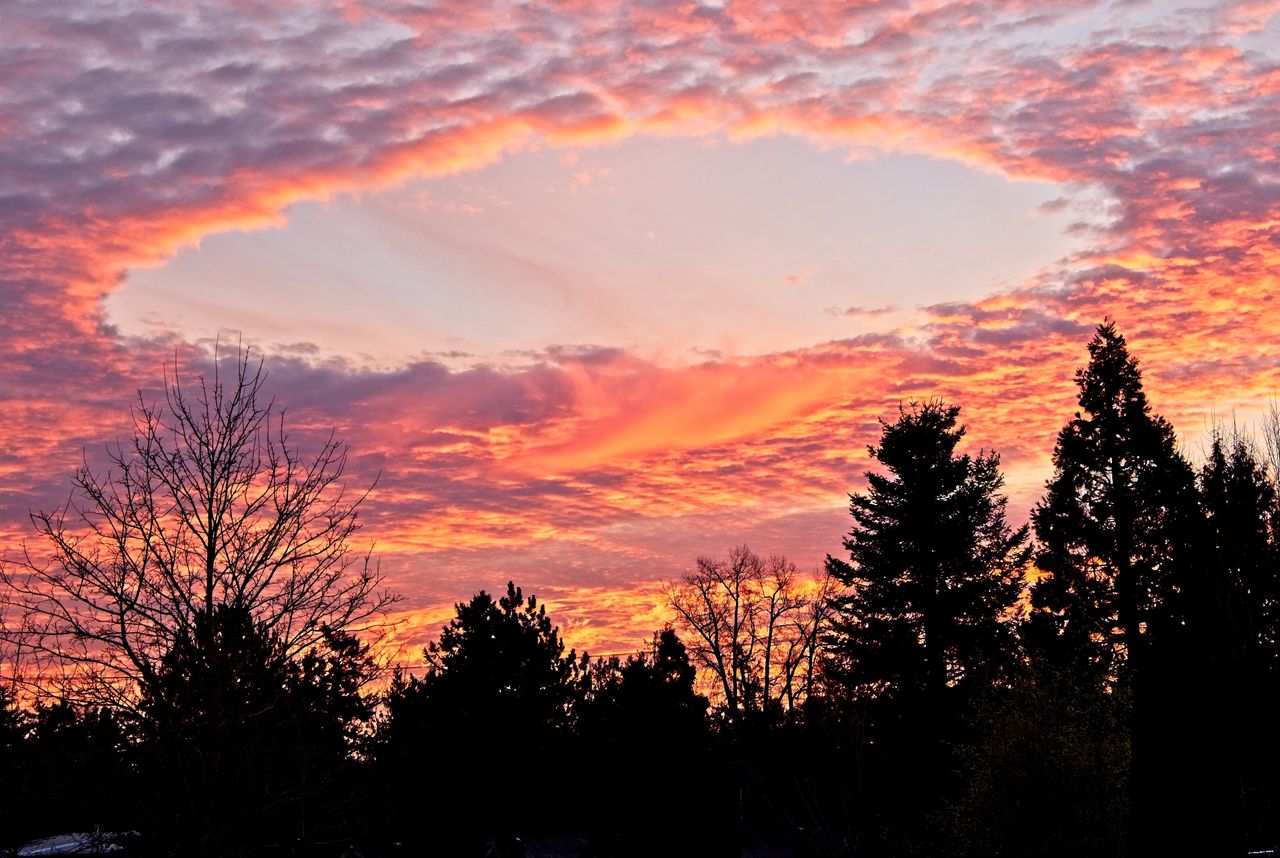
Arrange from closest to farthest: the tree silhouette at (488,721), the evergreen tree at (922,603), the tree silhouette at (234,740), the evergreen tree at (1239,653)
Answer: the tree silhouette at (234,740)
the evergreen tree at (1239,653)
the tree silhouette at (488,721)
the evergreen tree at (922,603)

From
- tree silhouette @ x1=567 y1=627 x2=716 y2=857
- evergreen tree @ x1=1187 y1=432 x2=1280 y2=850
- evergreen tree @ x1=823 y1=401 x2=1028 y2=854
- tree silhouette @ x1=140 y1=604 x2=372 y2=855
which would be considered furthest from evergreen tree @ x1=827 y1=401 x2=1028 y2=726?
tree silhouette @ x1=140 y1=604 x2=372 y2=855

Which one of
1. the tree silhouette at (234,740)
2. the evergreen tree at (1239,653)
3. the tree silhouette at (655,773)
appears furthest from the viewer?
the tree silhouette at (655,773)

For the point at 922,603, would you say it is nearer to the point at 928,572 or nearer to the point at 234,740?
the point at 928,572

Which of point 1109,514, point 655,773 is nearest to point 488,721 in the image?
point 655,773

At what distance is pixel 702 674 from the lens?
202 ft

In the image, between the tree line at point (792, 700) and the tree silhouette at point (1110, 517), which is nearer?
the tree line at point (792, 700)

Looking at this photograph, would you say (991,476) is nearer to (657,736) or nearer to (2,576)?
(657,736)

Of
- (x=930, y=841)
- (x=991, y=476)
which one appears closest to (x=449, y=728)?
(x=930, y=841)

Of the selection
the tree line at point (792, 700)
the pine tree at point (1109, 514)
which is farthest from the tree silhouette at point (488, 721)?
the pine tree at point (1109, 514)

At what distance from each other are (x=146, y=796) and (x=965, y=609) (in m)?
39.0

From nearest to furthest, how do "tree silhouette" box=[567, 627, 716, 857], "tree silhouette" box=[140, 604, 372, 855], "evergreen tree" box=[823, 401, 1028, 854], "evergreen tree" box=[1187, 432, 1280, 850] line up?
1. "tree silhouette" box=[140, 604, 372, 855]
2. "evergreen tree" box=[1187, 432, 1280, 850]
3. "tree silhouette" box=[567, 627, 716, 857]
4. "evergreen tree" box=[823, 401, 1028, 854]

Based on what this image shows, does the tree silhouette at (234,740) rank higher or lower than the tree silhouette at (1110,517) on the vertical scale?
lower

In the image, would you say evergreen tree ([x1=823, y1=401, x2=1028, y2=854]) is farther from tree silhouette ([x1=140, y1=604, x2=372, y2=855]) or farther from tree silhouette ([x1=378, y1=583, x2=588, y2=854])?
tree silhouette ([x1=140, y1=604, x2=372, y2=855])

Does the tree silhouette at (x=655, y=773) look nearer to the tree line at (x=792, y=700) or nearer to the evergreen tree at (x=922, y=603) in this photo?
the tree line at (x=792, y=700)
